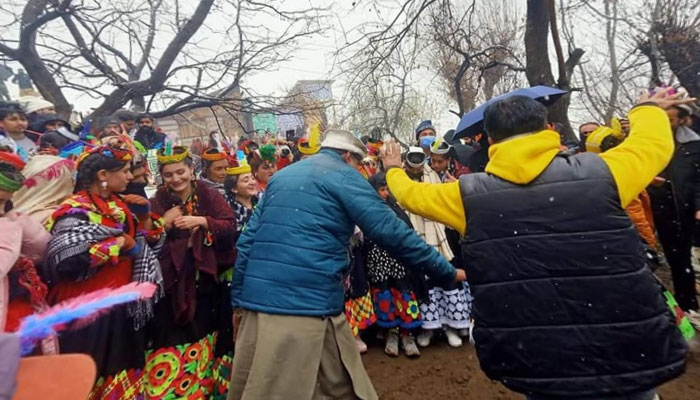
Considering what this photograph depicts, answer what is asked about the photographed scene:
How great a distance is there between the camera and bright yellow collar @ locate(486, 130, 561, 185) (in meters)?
1.50

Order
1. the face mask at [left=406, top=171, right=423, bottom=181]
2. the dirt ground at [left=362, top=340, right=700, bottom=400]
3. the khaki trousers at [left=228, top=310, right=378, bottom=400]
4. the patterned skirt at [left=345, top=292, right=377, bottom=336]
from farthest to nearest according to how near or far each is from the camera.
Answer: the face mask at [left=406, top=171, right=423, bottom=181] < the patterned skirt at [left=345, top=292, right=377, bottom=336] < the dirt ground at [left=362, top=340, right=700, bottom=400] < the khaki trousers at [left=228, top=310, right=378, bottom=400]

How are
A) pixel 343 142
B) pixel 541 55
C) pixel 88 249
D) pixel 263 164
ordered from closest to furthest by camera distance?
pixel 88 249
pixel 343 142
pixel 263 164
pixel 541 55

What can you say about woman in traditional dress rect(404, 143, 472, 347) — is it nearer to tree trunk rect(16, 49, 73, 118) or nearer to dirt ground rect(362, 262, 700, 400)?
dirt ground rect(362, 262, 700, 400)

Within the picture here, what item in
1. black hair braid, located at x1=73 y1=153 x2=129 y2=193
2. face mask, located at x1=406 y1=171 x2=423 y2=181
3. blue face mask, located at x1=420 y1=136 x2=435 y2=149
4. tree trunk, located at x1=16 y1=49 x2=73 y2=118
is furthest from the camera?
tree trunk, located at x1=16 y1=49 x2=73 y2=118

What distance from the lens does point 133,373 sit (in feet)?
7.73

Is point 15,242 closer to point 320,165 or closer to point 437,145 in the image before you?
point 320,165

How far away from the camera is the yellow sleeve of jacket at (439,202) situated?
1673 millimetres

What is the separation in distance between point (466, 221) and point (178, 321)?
78.8 inches

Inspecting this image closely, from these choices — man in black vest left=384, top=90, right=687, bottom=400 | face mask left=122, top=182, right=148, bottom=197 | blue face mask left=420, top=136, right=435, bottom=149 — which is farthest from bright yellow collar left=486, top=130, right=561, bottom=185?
blue face mask left=420, top=136, right=435, bottom=149

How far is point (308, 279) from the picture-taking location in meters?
2.00

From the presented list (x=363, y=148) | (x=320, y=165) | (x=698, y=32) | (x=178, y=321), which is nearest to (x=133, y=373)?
(x=178, y=321)

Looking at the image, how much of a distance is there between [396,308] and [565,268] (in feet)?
8.27

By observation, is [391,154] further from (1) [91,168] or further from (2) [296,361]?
(1) [91,168]

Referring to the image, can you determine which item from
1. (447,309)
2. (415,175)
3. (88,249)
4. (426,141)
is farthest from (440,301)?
(88,249)
